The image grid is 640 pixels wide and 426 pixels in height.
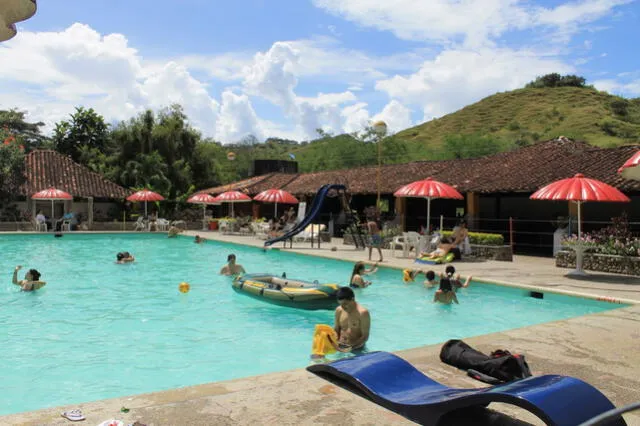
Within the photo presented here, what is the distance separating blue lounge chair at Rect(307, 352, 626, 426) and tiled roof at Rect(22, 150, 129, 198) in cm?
2793

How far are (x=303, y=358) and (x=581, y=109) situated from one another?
Result: 81618 mm

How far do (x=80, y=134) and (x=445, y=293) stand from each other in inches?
1380

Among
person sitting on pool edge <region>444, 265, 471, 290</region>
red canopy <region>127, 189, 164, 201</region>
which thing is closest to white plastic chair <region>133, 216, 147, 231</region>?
red canopy <region>127, 189, 164, 201</region>

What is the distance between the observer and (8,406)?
5801 mm

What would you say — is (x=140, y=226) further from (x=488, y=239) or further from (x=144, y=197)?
(x=488, y=239)

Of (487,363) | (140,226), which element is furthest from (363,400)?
(140,226)

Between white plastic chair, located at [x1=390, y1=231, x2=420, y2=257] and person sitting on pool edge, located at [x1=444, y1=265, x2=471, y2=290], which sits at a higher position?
white plastic chair, located at [x1=390, y1=231, x2=420, y2=257]

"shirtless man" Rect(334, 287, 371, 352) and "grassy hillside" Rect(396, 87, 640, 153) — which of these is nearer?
"shirtless man" Rect(334, 287, 371, 352)

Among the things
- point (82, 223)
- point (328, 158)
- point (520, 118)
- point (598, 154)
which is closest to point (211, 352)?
point (598, 154)

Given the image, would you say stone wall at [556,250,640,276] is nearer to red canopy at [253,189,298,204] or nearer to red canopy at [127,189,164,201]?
red canopy at [253,189,298,204]

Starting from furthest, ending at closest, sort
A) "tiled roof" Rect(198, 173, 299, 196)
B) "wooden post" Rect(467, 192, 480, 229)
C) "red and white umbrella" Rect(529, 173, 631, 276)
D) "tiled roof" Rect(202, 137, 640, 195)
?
"tiled roof" Rect(198, 173, 299, 196) → "wooden post" Rect(467, 192, 480, 229) → "tiled roof" Rect(202, 137, 640, 195) → "red and white umbrella" Rect(529, 173, 631, 276)

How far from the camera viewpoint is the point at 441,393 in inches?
143

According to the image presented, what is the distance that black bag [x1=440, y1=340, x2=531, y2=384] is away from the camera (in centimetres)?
469

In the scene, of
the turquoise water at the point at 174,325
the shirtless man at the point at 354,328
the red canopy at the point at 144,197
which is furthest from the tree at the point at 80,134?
the shirtless man at the point at 354,328
